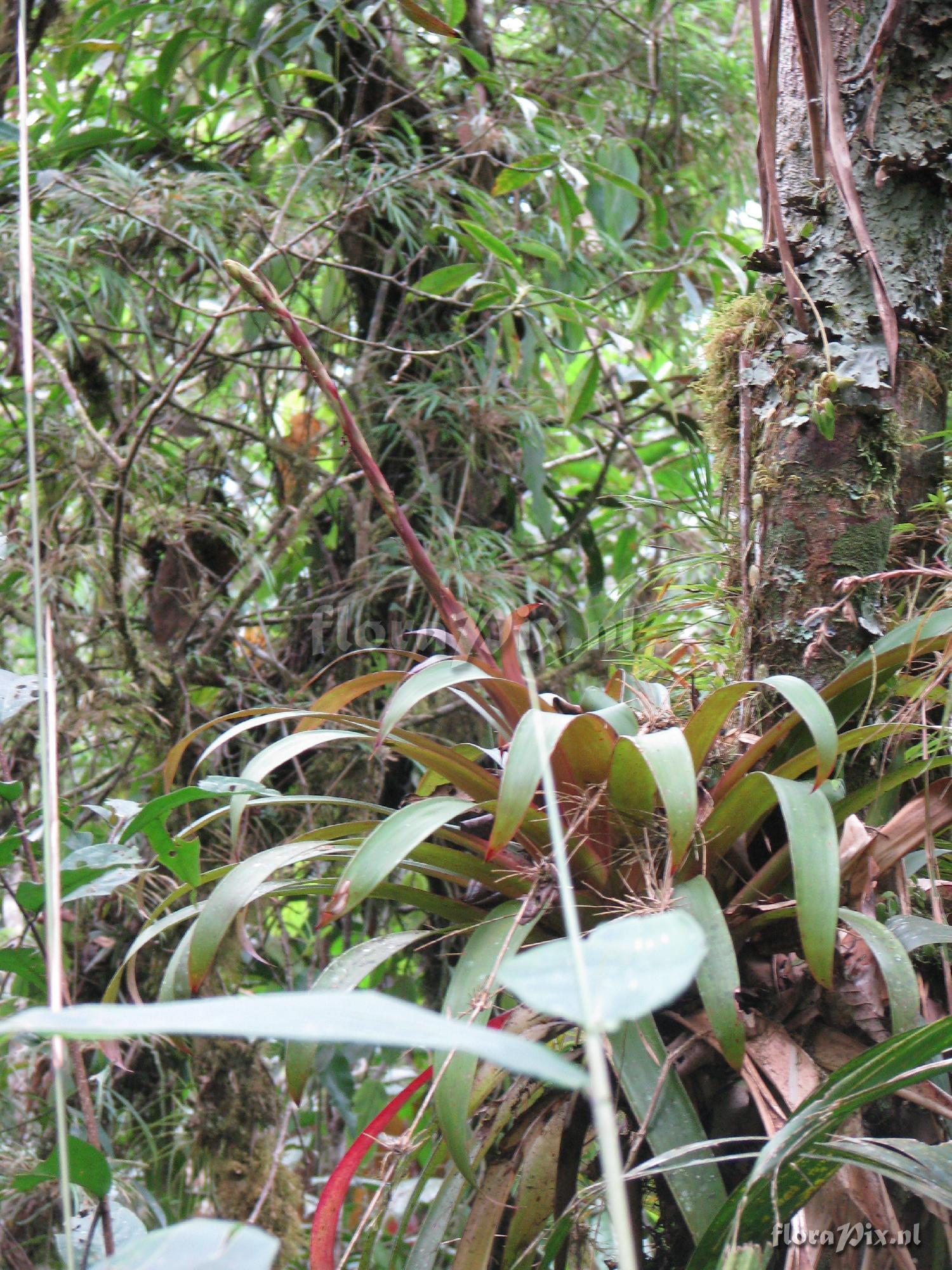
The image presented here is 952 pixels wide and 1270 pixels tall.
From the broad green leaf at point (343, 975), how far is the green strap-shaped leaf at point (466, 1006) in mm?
56

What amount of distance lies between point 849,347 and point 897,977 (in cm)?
47

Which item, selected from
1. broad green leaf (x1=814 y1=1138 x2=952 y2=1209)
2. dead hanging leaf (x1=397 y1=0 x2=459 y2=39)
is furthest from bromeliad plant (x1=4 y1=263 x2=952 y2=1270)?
dead hanging leaf (x1=397 y1=0 x2=459 y2=39)

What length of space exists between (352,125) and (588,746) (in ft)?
3.48

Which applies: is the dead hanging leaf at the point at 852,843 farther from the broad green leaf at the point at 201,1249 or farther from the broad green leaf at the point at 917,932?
the broad green leaf at the point at 201,1249

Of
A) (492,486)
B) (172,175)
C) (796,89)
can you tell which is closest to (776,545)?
(796,89)

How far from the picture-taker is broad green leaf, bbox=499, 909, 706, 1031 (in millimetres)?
202

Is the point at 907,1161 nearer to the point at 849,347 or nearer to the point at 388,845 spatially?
the point at 388,845

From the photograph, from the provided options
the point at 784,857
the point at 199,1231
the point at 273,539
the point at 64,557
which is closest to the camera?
the point at 199,1231

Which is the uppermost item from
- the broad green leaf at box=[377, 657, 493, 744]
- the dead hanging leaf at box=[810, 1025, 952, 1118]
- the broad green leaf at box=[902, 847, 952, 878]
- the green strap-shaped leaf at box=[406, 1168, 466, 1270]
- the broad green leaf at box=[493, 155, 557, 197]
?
the broad green leaf at box=[493, 155, 557, 197]

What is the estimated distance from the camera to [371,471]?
685 millimetres

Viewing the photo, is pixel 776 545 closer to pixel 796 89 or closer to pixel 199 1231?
pixel 796 89

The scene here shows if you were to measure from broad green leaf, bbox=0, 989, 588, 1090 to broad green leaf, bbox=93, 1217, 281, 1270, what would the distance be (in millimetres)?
53

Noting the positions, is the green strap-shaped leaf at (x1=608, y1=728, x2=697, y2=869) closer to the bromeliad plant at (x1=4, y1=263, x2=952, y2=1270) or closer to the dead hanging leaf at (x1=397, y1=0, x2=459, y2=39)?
the bromeliad plant at (x1=4, y1=263, x2=952, y2=1270)

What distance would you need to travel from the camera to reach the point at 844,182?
2.41ft
